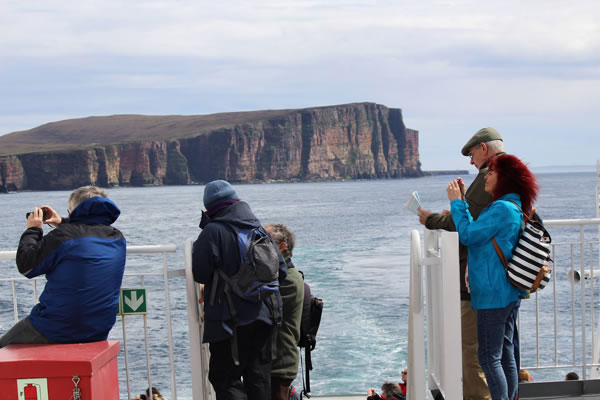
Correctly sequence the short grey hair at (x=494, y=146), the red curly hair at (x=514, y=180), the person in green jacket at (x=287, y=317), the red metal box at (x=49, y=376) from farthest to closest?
the short grey hair at (x=494, y=146), the person in green jacket at (x=287, y=317), the red curly hair at (x=514, y=180), the red metal box at (x=49, y=376)

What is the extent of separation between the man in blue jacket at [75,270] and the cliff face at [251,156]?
460 ft

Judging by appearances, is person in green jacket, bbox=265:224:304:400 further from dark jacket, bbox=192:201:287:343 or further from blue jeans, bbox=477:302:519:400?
blue jeans, bbox=477:302:519:400

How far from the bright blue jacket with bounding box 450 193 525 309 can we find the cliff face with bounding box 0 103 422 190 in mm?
140968

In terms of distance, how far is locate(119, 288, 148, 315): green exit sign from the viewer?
14.0 feet

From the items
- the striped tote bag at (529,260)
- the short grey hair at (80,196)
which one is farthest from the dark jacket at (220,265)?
the striped tote bag at (529,260)

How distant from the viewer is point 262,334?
373cm

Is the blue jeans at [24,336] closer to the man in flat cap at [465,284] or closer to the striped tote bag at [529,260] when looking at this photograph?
the man in flat cap at [465,284]

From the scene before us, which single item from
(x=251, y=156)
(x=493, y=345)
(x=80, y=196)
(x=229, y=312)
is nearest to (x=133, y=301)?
(x=80, y=196)

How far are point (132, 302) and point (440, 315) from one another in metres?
1.88

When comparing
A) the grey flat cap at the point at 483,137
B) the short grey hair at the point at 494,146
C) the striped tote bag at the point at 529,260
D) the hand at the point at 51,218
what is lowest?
the striped tote bag at the point at 529,260

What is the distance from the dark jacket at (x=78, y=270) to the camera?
3.63m

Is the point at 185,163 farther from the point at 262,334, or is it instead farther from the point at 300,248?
the point at 262,334

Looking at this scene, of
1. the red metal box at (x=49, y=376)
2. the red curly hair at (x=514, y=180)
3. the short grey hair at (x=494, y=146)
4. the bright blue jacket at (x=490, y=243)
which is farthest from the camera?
the short grey hair at (x=494, y=146)

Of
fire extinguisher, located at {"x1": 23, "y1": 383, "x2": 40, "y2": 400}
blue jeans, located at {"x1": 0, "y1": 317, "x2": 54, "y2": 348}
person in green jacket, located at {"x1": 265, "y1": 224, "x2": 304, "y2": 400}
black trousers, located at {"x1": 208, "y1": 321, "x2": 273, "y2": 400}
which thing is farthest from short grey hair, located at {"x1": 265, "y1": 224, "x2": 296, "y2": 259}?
fire extinguisher, located at {"x1": 23, "y1": 383, "x2": 40, "y2": 400}
